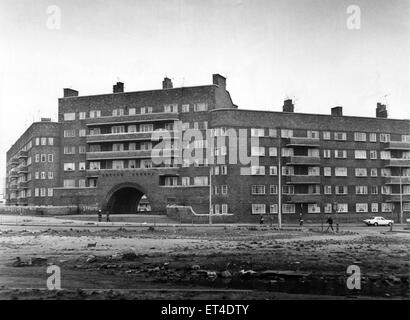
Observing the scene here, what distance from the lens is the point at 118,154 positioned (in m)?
71.9

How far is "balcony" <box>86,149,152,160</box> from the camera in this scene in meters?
70.9

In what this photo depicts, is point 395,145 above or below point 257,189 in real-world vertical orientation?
above

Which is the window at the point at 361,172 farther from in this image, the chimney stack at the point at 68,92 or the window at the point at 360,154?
the chimney stack at the point at 68,92

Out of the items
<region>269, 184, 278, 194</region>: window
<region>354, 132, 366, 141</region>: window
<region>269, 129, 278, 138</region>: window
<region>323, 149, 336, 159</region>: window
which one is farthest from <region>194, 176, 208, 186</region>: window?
<region>354, 132, 366, 141</region>: window

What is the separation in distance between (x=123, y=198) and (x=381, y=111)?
45.2 metres

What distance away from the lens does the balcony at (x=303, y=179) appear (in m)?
68.9

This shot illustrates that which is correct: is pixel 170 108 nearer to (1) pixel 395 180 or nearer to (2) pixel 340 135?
(2) pixel 340 135

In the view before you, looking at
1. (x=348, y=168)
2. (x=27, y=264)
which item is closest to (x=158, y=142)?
(x=348, y=168)

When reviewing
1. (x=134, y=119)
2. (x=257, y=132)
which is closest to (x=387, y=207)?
(x=257, y=132)

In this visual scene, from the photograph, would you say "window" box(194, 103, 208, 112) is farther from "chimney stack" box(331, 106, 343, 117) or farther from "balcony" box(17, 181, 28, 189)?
"balcony" box(17, 181, 28, 189)

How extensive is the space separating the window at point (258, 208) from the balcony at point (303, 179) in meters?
5.71

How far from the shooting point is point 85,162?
74375mm

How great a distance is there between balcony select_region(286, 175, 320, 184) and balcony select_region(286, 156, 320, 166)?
1.97 metres
